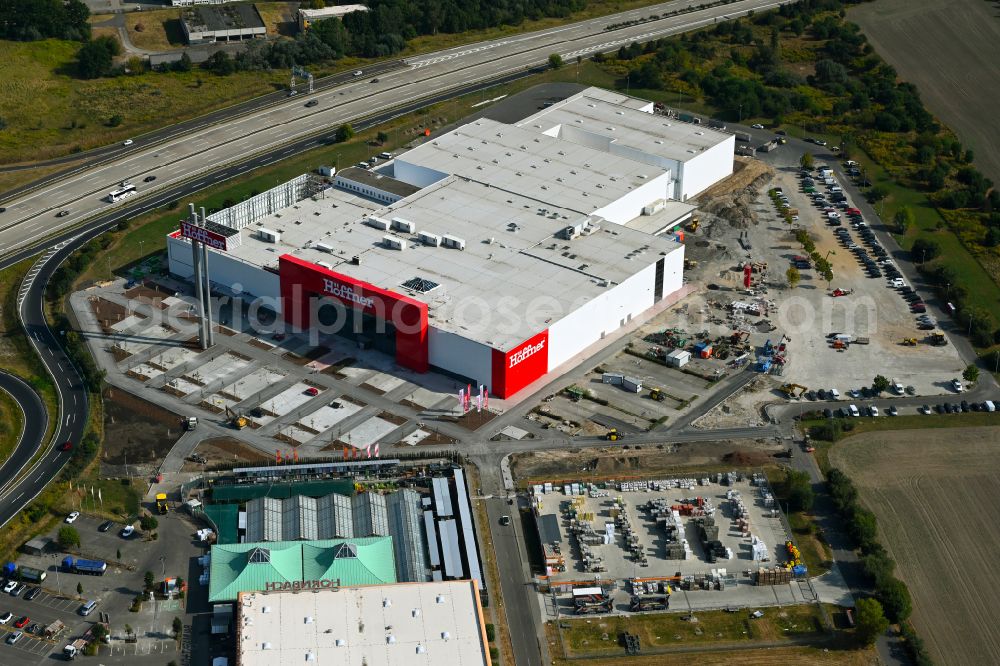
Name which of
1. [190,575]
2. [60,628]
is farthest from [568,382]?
[60,628]

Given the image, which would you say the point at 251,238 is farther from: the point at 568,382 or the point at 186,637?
the point at 186,637

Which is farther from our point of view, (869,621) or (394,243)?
(394,243)

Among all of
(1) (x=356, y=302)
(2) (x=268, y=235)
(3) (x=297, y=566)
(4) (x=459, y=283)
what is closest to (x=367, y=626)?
(3) (x=297, y=566)

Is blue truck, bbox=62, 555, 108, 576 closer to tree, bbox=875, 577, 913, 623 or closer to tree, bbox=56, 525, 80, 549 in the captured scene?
tree, bbox=56, 525, 80, 549

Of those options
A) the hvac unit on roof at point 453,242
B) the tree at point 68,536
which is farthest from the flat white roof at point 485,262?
the tree at point 68,536

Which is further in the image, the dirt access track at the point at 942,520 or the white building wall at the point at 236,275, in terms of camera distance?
the white building wall at the point at 236,275

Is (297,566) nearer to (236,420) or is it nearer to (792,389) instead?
(236,420)

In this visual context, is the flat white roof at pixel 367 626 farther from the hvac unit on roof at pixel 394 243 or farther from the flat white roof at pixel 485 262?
the hvac unit on roof at pixel 394 243

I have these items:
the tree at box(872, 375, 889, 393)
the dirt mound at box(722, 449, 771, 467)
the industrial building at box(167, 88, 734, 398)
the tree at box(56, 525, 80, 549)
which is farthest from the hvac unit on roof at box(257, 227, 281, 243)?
the tree at box(872, 375, 889, 393)
